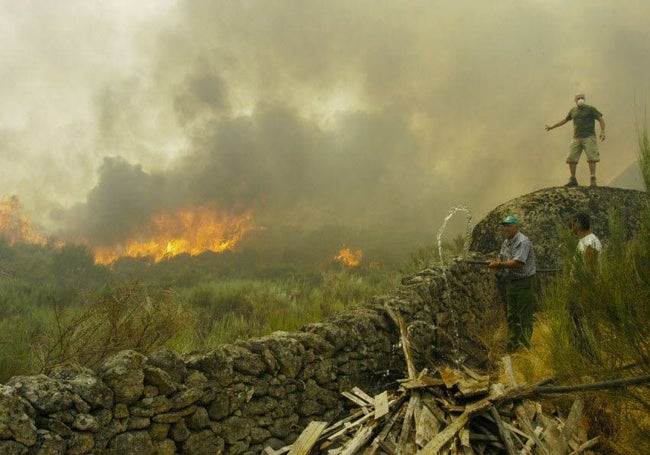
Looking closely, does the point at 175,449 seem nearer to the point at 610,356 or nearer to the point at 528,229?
the point at 610,356

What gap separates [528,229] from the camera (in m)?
11.4

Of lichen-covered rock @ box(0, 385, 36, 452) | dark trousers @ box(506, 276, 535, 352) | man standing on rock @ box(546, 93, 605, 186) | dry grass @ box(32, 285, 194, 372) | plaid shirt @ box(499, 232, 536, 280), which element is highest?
man standing on rock @ box(546, 93, 605, 186)

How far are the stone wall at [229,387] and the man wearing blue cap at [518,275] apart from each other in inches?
40.5

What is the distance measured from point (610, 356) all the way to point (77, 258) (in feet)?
88.9

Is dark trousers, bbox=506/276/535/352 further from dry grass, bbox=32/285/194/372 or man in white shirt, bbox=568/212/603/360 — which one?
dry grass, bbox=32/285/194/372

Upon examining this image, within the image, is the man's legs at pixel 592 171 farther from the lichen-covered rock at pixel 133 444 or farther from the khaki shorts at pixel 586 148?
the lichen-covered rock at pixel 133 444

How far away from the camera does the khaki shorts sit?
38.0ft

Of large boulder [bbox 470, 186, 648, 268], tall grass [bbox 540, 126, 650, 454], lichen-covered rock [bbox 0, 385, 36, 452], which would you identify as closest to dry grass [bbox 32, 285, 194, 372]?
lichen-covered rock [bbox 0, 385, 36, 452]

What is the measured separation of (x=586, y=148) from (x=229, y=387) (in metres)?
10.7

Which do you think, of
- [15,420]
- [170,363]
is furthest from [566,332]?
[15,420]

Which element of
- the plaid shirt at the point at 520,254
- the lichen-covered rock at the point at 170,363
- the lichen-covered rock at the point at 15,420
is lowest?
the lichen-covered rock at the point at 15,420

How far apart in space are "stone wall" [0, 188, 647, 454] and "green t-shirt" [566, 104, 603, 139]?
6.25 m

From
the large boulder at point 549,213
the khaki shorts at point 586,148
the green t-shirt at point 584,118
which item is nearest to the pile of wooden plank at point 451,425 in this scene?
the large boulder at point 549,213

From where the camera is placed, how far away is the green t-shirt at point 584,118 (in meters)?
11.5
